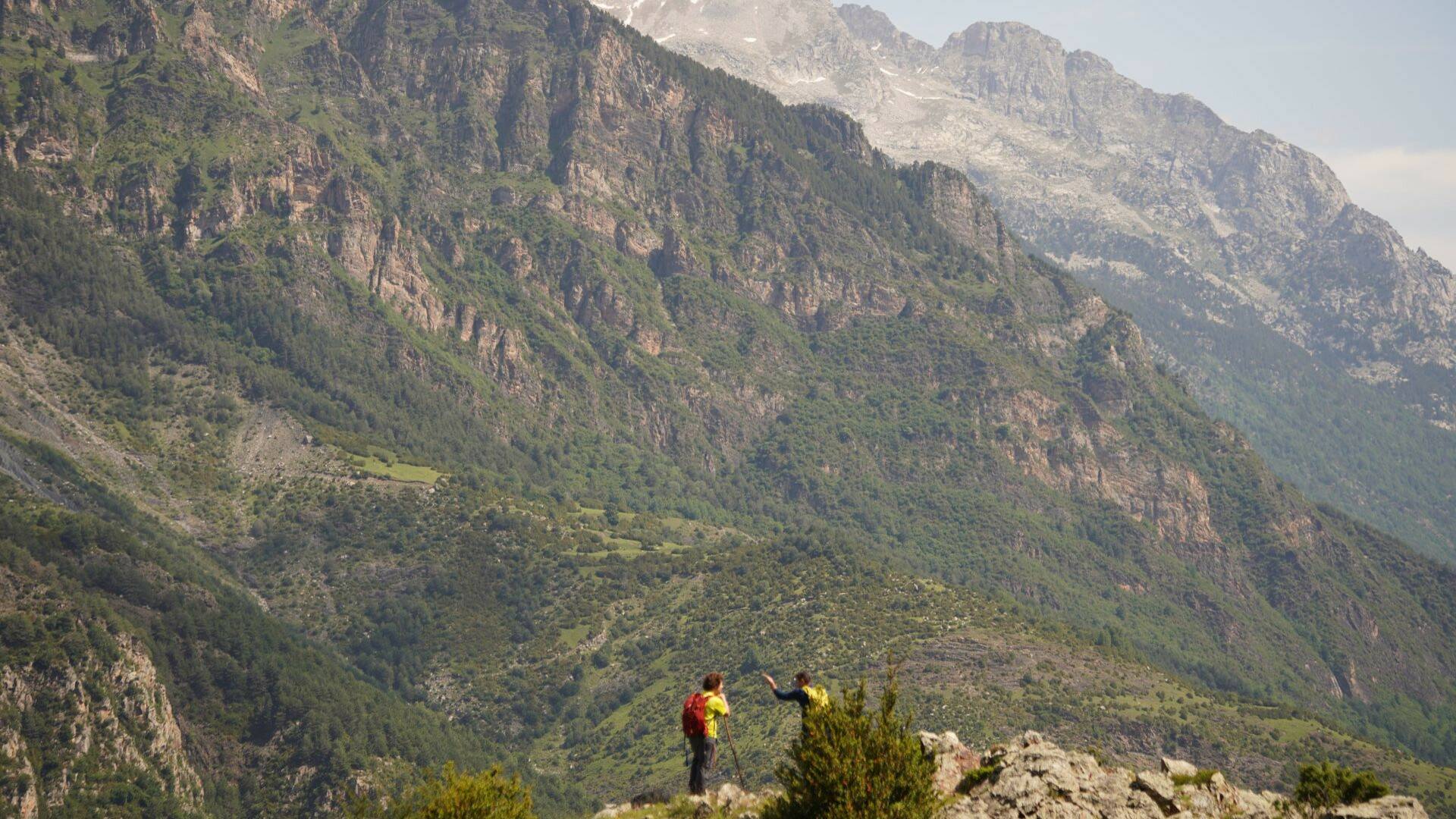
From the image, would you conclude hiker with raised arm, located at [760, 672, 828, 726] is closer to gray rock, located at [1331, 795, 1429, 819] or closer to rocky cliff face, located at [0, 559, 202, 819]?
gray rock, located at [1331, 795, 1429, 819]

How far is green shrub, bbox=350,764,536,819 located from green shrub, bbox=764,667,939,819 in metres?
10.2

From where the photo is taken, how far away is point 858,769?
44469 mm

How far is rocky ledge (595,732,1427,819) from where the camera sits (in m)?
49.3

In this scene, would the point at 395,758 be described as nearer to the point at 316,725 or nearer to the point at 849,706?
the point at 316,725

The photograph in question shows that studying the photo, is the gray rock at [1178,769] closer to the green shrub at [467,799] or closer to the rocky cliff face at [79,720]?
the green shrub at [467,799]

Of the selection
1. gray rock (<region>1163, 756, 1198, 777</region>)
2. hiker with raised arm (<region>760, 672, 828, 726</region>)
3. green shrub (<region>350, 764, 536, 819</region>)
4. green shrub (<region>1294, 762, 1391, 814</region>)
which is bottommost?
green shrub (<region>350, 764, 536, 819</region>)

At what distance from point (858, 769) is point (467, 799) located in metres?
14.3

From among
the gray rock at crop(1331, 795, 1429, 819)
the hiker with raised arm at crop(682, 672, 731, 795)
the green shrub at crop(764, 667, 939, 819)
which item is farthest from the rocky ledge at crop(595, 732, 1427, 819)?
the hiker with raised arm at crop(682, 672, 731, 795)

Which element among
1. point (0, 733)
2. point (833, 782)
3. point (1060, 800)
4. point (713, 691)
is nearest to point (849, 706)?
point (833, 782)

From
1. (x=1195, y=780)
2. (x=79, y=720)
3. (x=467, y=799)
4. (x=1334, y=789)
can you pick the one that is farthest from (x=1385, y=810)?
(x=79, y=720)

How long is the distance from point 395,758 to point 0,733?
5693cm

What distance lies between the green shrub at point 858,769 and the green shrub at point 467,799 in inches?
402

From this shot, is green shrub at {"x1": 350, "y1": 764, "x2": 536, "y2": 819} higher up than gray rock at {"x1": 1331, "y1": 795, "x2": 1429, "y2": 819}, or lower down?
lower down

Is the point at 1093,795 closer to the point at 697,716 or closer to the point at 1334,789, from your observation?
the point at 1334,789
